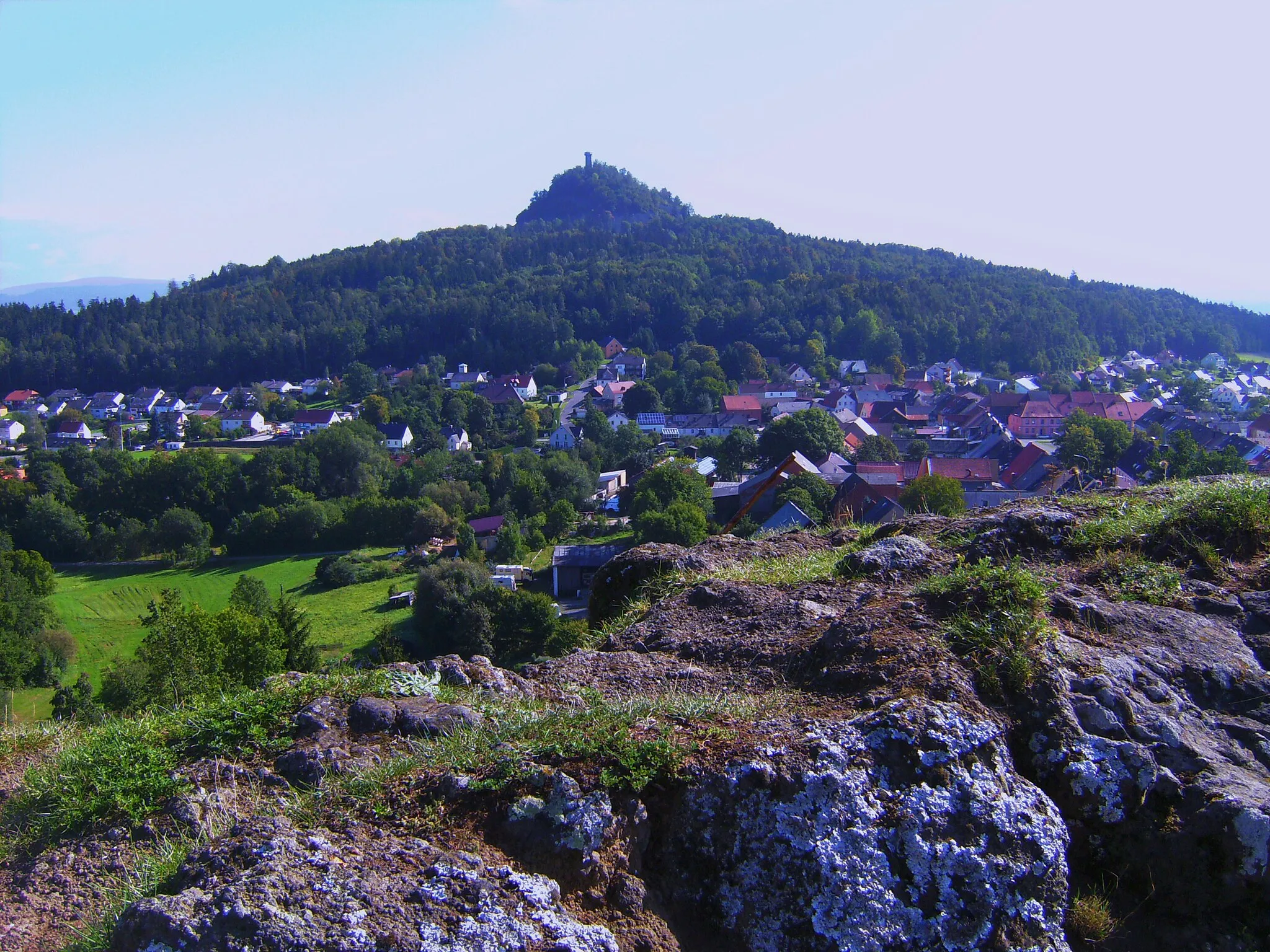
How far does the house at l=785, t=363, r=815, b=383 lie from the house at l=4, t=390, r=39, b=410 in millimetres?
84753

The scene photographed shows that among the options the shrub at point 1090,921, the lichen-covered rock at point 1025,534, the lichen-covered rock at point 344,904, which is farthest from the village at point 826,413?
the lichen-covered rock at point 344,904

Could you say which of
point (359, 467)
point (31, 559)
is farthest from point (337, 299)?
point (31, 559)

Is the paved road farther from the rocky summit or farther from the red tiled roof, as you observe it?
the rocky summit

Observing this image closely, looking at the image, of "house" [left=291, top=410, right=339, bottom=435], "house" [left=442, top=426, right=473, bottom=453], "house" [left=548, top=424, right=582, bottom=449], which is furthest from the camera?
"house" [left=291, top=410, right=339, bottom=435]

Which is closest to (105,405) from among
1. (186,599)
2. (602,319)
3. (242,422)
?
(242,422)

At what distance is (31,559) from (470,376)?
6253 cm

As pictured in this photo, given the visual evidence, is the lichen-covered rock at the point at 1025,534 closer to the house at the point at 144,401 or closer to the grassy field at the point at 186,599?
the grassy field at the point at 186,599

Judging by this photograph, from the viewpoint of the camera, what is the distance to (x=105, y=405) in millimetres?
94938

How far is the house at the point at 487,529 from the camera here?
42.5 meters

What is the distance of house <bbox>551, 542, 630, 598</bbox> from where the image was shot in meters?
35.3

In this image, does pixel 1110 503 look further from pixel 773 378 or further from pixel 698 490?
pixel 773 378

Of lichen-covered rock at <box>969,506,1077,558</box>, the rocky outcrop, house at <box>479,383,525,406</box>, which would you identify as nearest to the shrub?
lichen-covered rock at <box>969,506,1077,558</box>

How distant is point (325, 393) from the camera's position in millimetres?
98312

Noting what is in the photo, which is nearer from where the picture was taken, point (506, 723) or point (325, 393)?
point (506, 723)
